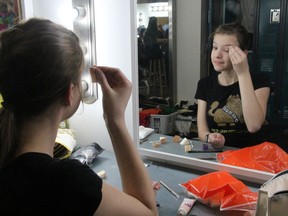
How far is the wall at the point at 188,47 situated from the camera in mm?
983

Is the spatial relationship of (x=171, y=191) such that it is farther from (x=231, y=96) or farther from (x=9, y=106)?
(x=9, y=106)

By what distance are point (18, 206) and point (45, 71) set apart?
221 mm

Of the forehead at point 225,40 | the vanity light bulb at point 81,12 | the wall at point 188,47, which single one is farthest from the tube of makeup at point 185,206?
the vanity light bulb at point 81,12

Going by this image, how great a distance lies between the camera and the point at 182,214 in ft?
2.43

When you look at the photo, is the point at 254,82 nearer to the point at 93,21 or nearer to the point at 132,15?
the point at 132,15

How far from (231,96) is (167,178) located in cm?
35

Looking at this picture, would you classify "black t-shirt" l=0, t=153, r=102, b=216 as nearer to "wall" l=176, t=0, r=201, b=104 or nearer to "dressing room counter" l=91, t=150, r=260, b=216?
"dressing room counter" l=91, t=150, r=260, b=216

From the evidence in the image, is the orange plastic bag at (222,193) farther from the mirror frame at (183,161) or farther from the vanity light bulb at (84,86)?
the vanity light bulb at (84,86)

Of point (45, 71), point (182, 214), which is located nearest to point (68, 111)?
point (45, 71)

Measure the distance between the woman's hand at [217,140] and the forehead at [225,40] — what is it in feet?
1.03

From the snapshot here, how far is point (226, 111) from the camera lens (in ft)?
3.29

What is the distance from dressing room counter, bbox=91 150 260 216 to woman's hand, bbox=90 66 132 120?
0.96ft

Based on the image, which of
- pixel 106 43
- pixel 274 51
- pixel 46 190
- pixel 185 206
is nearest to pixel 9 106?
pixel 46 190

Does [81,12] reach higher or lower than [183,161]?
higher
